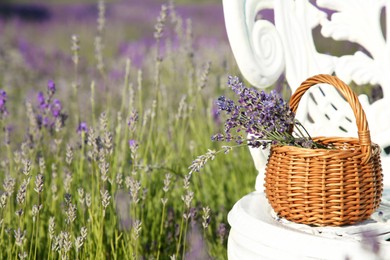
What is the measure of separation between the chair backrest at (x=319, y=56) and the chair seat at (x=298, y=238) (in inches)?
21.5

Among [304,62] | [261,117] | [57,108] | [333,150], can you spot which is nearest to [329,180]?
[333,150]

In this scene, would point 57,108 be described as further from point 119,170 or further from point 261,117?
point 261,117

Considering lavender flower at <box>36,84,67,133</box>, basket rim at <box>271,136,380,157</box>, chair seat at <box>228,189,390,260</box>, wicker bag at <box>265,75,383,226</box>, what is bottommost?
chair seat at <box>228,189,390,260</box>

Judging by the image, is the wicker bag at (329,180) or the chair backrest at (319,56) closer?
the wicker bag at (329,180)

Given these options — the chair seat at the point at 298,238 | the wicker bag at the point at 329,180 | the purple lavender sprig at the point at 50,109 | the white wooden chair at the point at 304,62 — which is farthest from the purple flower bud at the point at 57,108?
the wicker bag at the point at 329,180

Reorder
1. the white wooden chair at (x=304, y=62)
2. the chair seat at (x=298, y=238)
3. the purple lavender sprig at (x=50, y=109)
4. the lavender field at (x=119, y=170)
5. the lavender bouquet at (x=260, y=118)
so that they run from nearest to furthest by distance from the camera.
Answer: the chair seat at (x=298, y=238)
the lavender bouquet at (x=260, y=118)
the white wooden chair at (x=304, y=62)
the lavender field at (x=119, y=170)
the purple lavender sprig at (x=50, y=109)

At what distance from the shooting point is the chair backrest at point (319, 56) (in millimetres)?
2211

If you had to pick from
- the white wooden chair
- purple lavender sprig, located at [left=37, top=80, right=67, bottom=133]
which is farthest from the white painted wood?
purple lavender sprig, located at [left=37, top=80, right=67, bottom=133]

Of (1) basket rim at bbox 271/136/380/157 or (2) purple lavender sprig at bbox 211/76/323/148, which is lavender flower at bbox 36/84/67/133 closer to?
(2) purple lavender sprig at bbox 211/76/323/148

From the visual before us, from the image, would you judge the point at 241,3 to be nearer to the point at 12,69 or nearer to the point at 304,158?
the point at 304,158

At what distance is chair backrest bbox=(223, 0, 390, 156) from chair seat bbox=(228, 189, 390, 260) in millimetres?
546

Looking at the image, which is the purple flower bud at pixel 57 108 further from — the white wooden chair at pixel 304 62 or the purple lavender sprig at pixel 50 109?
the white wooden chair at pixel 304 62

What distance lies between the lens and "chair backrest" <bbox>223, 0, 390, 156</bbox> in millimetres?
2211

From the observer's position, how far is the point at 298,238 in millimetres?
1634
